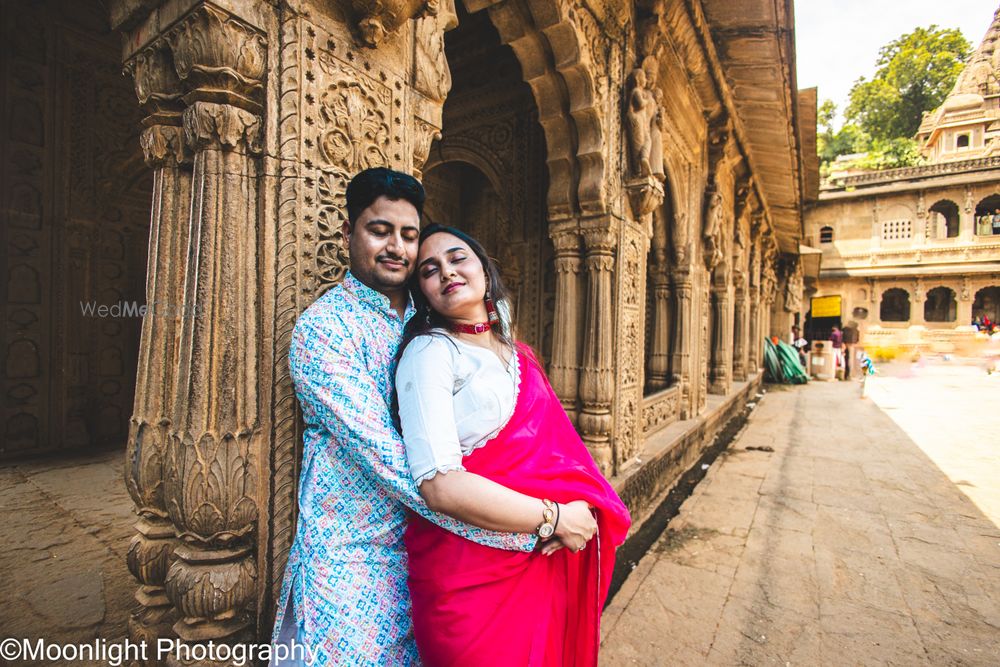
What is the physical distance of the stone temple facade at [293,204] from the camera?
4.59 ft

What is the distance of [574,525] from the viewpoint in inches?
50.1

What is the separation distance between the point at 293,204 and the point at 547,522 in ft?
3.87

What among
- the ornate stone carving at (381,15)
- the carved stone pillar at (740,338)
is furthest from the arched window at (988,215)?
the ornate stone carving at (381,15)

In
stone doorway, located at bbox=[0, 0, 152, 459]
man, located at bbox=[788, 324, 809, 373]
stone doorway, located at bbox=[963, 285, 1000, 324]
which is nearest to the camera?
stone doorway, located at bbox=[0, 0, 152, 459]

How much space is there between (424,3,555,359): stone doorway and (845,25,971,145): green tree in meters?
48.8

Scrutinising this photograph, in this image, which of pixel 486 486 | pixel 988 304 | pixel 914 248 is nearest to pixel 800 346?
pixel 914 248

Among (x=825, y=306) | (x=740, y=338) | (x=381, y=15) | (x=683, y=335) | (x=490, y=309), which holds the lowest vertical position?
(x=740, y=338)

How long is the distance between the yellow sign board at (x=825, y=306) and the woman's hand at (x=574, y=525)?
33.7m

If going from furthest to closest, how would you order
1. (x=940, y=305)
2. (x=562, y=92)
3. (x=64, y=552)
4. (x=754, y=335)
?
(x=940, y=305)
(x=754, y=335)
(x=562, y=92)
(x=64, y=552)

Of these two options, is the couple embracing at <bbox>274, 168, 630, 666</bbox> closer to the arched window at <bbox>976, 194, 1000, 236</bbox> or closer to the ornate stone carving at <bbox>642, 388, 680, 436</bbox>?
the ornate stone carving at <bbox>642, 388, 680, 436</bbox>

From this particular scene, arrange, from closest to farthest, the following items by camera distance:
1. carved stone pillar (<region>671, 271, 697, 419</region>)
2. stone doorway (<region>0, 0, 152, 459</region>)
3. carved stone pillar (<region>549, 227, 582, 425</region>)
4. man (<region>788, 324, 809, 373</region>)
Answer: carved stone pillar (<region>549, 227, 582, 425</region>)
stone doorway (<region>0, 0, 152, 459</region>)
carved stone pillar (<region>671, 271, 697, 419</region>)
man (<region>788, 324, 809, 373</region>)

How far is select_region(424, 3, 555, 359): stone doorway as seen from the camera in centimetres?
461

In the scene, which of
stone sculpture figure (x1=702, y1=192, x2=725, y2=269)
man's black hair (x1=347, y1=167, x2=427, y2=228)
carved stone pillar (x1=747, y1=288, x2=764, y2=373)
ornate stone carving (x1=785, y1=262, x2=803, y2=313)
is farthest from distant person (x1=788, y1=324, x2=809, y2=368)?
man's black hair (x1=347, y1=167, x2=427, y2=228)

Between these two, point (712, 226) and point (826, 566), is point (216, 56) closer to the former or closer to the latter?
point (826, 566)
